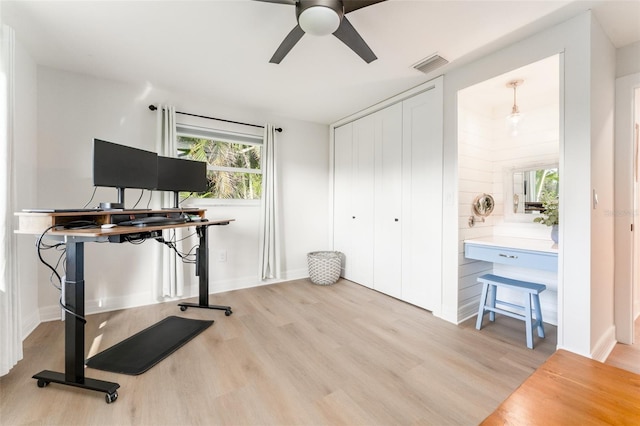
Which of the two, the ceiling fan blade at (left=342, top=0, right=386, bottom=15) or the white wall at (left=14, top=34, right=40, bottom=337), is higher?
the ceiling fan blade at (left=342, top=0, right=386, bottom=15)

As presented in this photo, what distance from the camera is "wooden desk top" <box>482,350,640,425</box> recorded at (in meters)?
0.70

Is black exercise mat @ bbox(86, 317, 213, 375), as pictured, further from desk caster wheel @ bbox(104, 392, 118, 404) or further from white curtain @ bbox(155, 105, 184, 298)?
white curtain @ bbox(155, 105, 184, 298)

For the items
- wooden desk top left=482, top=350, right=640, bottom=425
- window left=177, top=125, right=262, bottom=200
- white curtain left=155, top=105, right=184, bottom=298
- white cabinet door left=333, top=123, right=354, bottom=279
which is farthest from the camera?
white cabinet door left=333, top=123, right=354, bottom=279

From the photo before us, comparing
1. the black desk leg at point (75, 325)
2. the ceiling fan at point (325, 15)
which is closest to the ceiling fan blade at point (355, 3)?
the ceiling fan at point (325, 15)

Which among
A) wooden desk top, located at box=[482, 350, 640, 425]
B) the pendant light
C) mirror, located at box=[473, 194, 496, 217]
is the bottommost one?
wooden desk top, located at box=[482, 350, 640, 425]

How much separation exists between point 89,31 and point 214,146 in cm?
158

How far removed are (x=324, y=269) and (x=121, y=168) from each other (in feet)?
8.20

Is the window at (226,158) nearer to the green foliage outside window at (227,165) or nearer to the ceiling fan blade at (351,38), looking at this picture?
the green foliage outside window at (227,165)

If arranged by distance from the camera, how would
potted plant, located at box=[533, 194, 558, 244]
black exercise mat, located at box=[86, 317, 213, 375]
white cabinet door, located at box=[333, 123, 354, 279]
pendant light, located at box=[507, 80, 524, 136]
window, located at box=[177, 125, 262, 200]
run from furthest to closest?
white cabinet door, located at box=[333, 123, 354, 279] < window, located at box=[177, 125, 262, 200] < pendant light, located at box=[507, 80, 524, 136] < potted plant, located at box=[533, 194, 558, 244] < black exercise mat, located at box=[86, 317, 213, 375]

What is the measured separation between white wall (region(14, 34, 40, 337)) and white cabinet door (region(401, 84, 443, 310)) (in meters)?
3.43

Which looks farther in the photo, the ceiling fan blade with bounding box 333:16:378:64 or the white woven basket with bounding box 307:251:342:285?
the white woven basket with bounding box 307:251:342:285

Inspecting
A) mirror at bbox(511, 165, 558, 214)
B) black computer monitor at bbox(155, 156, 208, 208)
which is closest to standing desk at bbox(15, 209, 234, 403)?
black computer monitor at bbox(155, 156, 208, 208)

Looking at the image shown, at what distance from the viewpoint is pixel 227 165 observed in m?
3.54

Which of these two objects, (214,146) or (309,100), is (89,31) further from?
(309,100)
